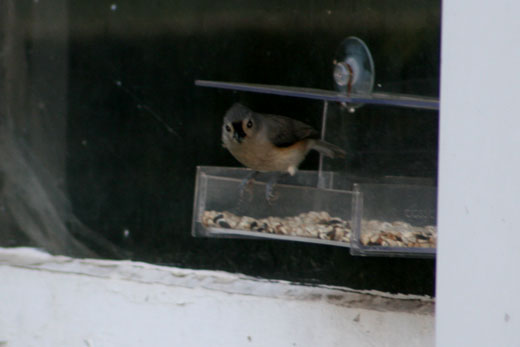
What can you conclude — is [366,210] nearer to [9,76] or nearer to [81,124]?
[81,124]

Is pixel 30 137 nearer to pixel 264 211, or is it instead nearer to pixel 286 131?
pixel 286 131

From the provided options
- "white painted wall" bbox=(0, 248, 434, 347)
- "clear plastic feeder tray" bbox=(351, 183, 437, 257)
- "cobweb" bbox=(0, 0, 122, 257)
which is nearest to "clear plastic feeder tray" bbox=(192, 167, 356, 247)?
"clear plastic feeder tray" bbox=(351, 183, 437, 257)

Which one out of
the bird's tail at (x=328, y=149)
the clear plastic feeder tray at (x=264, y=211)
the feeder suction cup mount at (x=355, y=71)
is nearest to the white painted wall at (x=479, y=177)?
the clear plastic feeder tray at (x=264, y=211)

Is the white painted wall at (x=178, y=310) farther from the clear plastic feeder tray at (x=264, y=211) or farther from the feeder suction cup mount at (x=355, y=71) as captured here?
the feeder suction cup mount at (x=355, y=71)

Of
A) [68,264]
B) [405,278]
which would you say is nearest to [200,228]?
[405,278]

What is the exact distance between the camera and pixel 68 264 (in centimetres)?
310

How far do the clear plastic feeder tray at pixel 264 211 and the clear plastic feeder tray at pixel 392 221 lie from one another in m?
0.18

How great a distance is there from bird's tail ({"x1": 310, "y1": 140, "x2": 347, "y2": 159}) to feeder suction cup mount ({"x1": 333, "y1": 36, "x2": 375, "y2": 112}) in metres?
0.17

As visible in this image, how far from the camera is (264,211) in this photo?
2307 mm

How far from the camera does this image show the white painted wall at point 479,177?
3.99 ft

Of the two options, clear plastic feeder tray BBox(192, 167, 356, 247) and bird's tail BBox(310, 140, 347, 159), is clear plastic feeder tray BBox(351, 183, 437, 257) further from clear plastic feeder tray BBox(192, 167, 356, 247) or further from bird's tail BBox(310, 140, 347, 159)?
bird's tail BBox(310, 140, 347, 159)

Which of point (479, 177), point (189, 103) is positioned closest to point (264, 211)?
point (189, 103)

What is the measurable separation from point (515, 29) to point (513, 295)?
0.44 m

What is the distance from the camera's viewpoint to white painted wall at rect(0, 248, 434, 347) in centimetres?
236
